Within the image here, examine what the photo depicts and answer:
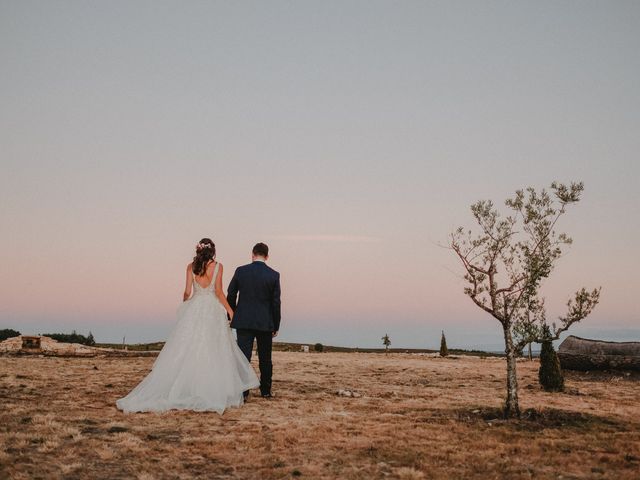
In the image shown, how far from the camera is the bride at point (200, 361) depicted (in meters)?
11.0

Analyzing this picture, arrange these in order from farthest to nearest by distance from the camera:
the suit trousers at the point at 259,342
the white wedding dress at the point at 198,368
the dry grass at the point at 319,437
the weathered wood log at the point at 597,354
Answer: the weathered wood log at the point at 597,354
the suit trousers at the point at 259,342
the white wedding dress at the point at 198,368
the dry grass at the point at 319,437

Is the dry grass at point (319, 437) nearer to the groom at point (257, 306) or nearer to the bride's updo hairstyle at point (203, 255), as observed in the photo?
the groom at point (257, 306)

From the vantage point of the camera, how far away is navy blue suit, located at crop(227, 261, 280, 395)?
41.4 ft

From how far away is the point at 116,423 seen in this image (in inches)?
366

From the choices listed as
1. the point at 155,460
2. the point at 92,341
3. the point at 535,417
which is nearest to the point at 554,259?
the point at 535,417

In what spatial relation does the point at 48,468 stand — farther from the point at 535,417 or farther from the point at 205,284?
the point at 535,417

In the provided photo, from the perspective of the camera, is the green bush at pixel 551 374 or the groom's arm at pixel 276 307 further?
the green bush at pixel 551 374

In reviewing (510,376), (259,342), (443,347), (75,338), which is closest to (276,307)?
(259,342)

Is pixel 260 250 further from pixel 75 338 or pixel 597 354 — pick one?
pixel 75 338

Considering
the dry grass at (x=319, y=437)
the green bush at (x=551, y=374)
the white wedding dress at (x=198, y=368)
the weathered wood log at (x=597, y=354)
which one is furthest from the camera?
the weathered wood log at (x=597, y=354)

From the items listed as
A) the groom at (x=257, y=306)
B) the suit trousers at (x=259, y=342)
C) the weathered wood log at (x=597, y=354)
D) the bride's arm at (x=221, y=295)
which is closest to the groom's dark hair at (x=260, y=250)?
the groom at (x=257, y=306)

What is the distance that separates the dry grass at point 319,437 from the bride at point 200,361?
0.52 meters

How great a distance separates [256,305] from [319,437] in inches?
191

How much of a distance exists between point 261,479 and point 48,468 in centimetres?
281
